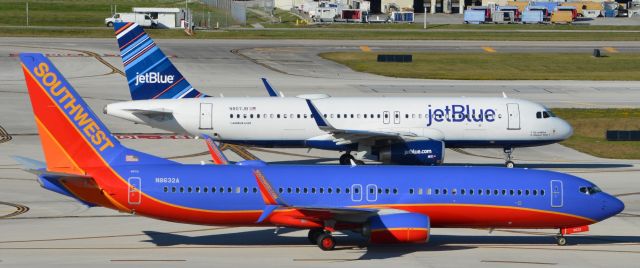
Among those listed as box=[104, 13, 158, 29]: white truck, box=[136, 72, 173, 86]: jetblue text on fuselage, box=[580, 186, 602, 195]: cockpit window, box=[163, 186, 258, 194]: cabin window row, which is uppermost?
box=[136, 72, 173, 86]: jetblue text on fuselage

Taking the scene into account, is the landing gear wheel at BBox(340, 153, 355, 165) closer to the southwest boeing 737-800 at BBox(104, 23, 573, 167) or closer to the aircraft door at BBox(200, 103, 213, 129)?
the southwest boeing 737-800 at BBox(104, 23, 573, 167)

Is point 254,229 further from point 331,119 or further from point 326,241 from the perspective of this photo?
point 331,119

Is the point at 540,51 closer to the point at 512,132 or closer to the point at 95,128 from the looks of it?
the point at 512,132

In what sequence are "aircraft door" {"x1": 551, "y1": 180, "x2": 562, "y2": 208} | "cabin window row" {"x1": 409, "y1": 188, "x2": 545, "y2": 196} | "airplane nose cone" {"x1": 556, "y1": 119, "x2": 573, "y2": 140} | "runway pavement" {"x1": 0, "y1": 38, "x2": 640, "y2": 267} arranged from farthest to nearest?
"airplane nose cone" {"x1": 556, "y1": 119, "x2": 573, "y2": 140}, "aircraft door" {"x1": 551, "y1": 180, "x2": 562, "y2": 208}, "cabin window row" {"x1": 409, "y1": 188, "x2": 545, "y2": 196}, "runway pavement" {"x1": 0, "y1": 38, "x2": 640, "y2": 267}

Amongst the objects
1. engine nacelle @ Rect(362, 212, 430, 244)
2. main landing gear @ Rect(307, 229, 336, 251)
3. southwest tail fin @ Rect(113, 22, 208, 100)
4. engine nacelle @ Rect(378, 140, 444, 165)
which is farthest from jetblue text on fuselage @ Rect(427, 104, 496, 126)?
main landing gear @ Rect(307, 229, 336, 251)

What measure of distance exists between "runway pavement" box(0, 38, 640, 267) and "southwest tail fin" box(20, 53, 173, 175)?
10.5ft

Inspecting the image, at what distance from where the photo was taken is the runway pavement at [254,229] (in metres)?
39.4

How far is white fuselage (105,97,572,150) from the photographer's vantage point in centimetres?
5909

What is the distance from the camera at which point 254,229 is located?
44.9 metres

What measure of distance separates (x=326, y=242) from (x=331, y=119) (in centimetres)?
1982

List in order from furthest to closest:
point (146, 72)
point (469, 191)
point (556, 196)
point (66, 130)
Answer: point (146, 72) < point (556, 196) < point (469, 191) < point (66, 130)

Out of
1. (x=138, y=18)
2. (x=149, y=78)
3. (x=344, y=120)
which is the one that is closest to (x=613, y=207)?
(x=344, y=120)

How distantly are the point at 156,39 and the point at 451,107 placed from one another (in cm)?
8140

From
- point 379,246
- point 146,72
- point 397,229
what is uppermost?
point 146,72
